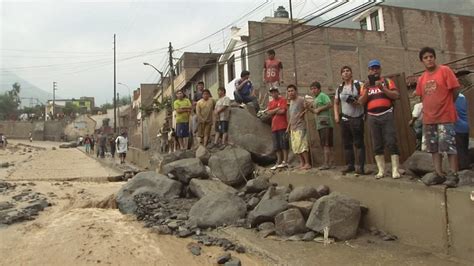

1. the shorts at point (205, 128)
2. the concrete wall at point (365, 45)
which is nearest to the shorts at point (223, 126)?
the shorts at point (205, 128)

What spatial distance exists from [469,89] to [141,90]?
5354cm

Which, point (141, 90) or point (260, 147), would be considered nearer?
point (260, 147)

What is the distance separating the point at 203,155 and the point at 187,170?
0.82 m

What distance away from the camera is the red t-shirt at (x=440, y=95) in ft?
17.8

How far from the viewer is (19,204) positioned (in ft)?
38.1

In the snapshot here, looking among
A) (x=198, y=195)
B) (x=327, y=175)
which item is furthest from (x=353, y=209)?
(x=198, y=195)

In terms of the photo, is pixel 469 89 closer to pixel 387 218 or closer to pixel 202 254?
pixel 387 218

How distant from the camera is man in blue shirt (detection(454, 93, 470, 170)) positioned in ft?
20.1

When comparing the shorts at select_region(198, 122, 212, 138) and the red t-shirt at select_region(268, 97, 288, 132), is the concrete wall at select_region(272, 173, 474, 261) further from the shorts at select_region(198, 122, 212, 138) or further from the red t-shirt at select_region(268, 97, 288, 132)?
the shorts at select_region(198, 122, 212, 138)

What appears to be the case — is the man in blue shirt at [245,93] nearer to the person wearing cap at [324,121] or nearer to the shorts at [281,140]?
the shorts at [281,140]

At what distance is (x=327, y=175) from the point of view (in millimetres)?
7684

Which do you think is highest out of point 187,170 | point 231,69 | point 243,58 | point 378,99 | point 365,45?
point 365,45

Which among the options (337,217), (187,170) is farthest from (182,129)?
(337,217)

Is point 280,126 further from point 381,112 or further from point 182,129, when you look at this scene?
point 182,129
